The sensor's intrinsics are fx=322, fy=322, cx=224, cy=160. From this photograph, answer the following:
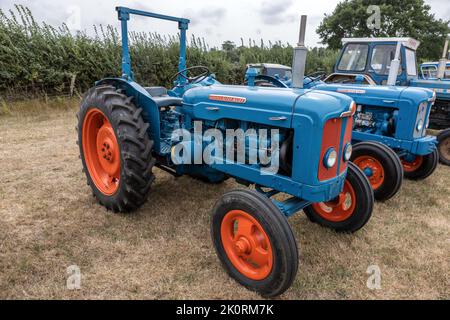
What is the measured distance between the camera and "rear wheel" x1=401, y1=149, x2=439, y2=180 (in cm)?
412

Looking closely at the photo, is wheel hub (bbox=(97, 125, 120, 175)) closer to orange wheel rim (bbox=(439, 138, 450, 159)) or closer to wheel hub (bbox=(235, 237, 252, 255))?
wheel hub (bbox=(235, 237, 252, 255))

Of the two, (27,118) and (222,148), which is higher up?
(222,148)

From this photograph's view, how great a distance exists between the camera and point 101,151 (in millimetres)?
3117

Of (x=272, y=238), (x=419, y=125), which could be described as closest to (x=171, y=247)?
(x=272, y=238)

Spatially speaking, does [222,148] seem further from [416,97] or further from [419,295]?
[416,97]

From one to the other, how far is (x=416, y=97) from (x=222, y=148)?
2.67 metres

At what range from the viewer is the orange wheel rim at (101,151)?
9.70ft

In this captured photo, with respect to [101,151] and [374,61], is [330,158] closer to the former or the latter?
[101,151]

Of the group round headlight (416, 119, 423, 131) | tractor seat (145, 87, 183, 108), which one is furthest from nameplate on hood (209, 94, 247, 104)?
round headlight (416, 119, 423, 131)

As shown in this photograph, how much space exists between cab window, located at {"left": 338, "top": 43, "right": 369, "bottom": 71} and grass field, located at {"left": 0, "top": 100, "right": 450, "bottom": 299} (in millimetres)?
2790

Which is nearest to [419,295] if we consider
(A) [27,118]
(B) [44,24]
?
(A) [27,118]

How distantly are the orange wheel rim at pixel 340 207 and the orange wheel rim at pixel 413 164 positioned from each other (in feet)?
6.75

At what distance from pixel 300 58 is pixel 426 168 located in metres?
2.98

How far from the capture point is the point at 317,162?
202cm
